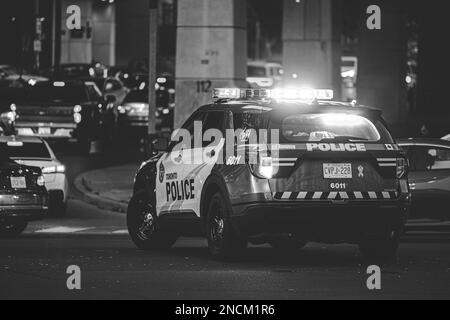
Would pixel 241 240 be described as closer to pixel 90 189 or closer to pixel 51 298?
pixel 51 298

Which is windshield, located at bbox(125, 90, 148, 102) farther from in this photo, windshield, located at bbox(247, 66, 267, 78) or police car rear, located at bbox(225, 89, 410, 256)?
police car rear, located at bbox(225, 89, 410, 256)

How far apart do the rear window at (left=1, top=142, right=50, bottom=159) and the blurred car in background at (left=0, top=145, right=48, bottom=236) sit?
341 cm

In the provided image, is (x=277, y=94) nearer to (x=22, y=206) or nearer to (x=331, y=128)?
(x=331, y=128)

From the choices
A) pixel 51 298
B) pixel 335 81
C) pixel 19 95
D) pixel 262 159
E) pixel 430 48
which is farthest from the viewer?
pixel 430 48

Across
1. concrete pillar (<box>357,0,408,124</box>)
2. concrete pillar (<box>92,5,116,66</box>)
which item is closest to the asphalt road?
concrete pillar (<box>357,0,408,124</box>)

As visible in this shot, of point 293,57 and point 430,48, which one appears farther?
point 430,48

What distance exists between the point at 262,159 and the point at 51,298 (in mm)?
3307

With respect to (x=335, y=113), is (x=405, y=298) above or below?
below

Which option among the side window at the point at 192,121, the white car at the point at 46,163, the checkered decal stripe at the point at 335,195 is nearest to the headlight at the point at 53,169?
the white car at the point at 46,163

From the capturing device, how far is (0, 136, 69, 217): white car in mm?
23203

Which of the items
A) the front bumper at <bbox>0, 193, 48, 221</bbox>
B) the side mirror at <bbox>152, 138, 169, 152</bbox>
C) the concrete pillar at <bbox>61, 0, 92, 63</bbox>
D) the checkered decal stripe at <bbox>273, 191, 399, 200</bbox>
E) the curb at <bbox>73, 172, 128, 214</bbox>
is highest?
the concrete pillar at <bbox>61, 0, 92, 63</bbox>

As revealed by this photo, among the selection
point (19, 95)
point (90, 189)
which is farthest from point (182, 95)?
point (19, 95)

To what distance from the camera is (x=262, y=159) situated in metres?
14.9

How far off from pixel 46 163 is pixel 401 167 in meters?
9.13
